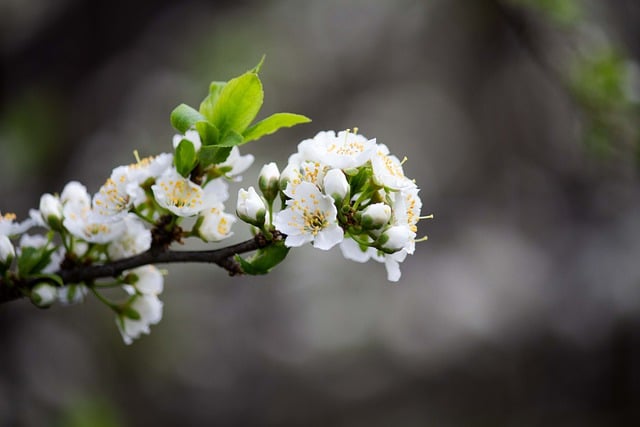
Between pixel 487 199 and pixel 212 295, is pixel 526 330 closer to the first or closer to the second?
pixel 487 199

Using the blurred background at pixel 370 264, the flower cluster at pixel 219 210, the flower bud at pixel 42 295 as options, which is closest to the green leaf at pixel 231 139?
the flower cluster at pixel 219 210

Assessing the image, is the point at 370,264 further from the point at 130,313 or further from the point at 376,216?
the point at 376,216

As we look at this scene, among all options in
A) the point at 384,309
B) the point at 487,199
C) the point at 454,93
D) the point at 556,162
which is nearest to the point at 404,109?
the point at 454,93

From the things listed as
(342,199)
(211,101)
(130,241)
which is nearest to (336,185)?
(342,199)

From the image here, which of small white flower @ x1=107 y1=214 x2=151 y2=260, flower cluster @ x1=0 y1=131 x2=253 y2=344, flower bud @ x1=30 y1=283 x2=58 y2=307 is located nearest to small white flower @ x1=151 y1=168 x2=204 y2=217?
flower cluster @ x1=0 y1=131 x2=253 y2=344

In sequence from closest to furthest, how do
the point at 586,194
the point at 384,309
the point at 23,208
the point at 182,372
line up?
the point at 23,208 < the point at 182,372 < the point at 384,309 < the point at 586,194

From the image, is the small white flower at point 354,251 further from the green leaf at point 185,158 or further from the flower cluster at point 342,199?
the green leaf at point 185,158
